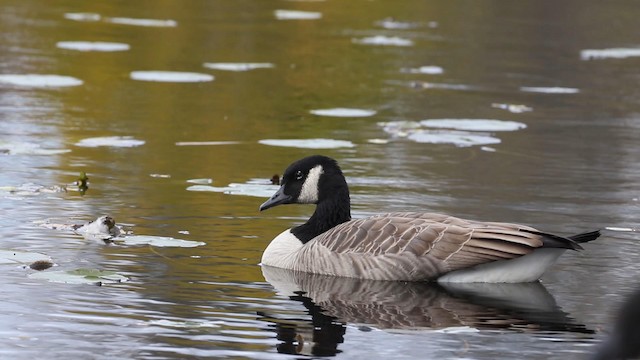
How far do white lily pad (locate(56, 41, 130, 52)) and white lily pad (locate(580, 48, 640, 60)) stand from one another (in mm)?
7279

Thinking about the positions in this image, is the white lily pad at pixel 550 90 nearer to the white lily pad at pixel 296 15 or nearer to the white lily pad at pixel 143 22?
the white lily pad at pixel 143 22

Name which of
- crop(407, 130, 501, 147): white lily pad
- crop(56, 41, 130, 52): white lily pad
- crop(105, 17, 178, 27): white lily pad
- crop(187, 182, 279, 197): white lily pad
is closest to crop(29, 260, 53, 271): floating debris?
crop(187, 182, 279, 197): white lily pad

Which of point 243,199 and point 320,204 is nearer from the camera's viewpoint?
point 320,204

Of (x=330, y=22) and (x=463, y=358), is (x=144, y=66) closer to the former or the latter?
(x=330, y=22)

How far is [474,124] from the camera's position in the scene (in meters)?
16.6

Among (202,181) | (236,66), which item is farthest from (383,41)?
(202,181)

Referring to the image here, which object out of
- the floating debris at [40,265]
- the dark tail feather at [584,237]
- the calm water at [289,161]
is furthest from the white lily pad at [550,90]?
the floating debris at [40,265]

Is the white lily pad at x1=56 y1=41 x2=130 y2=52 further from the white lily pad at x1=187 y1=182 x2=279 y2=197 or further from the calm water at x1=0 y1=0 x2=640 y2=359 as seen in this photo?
the white lily pad at x1=187 y1=182 x2=279 y2=197

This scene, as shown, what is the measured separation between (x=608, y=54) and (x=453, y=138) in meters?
9.19

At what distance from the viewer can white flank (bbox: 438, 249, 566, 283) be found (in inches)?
372

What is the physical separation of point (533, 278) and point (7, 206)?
166 inches

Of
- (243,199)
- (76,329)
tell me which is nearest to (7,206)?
(243,199)

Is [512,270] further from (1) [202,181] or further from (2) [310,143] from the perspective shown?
(2) [310,143]

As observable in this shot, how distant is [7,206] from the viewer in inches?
455
